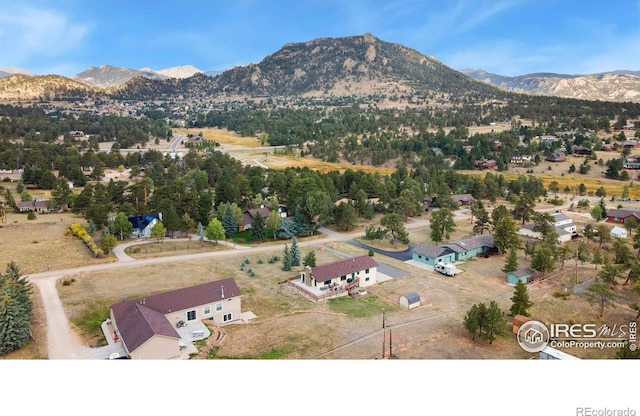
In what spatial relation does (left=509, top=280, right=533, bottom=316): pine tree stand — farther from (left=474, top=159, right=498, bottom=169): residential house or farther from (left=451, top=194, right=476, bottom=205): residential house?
(left=474, top=159, right=498, bottom=169): residential house

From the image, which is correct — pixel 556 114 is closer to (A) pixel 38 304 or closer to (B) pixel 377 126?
(B) pixel 377 126

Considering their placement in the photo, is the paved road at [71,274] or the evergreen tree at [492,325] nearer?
the paved road at [71,274]

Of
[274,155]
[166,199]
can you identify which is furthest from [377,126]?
[166,199]

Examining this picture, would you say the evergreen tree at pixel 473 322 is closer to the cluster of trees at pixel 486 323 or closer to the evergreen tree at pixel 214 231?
the cluster of trees at pixel 486 323

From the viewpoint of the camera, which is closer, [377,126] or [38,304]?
[38,304]

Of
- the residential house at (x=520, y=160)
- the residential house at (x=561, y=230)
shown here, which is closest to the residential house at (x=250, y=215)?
the residential house at (x=561, y=230)
